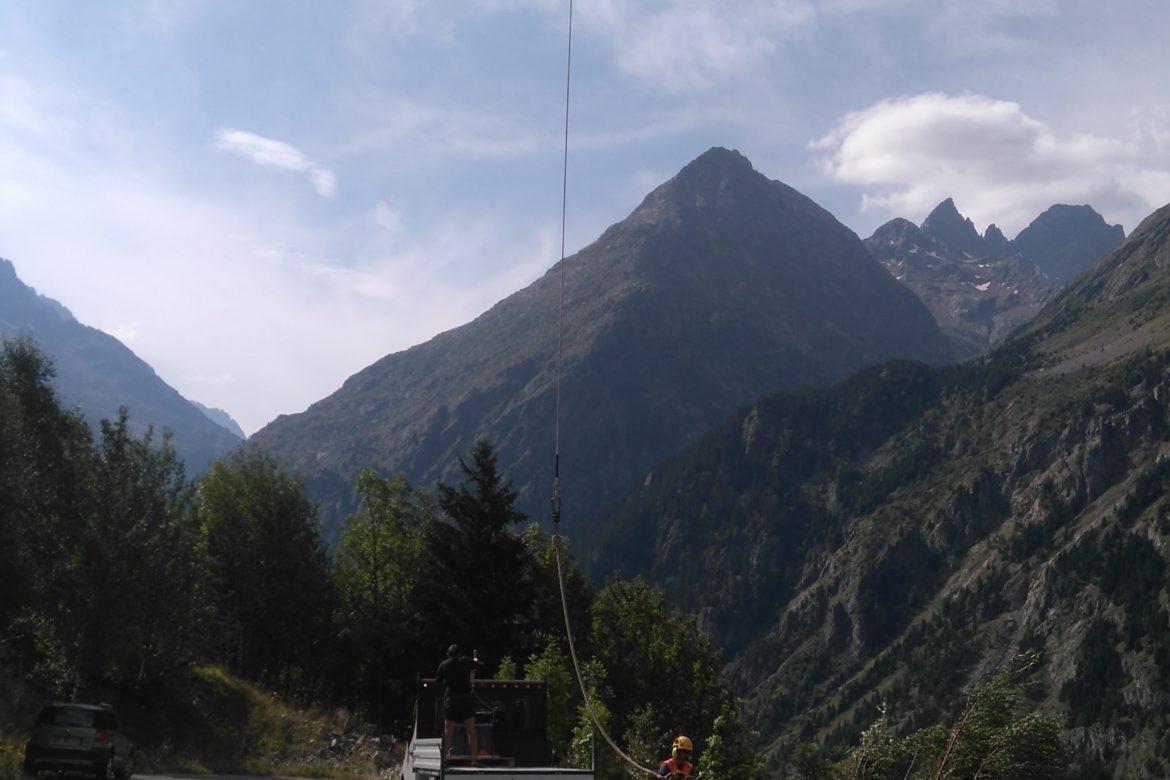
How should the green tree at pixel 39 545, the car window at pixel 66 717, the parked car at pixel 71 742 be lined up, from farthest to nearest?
the green tree at pixel 39 545
the car window at pixel 66 717
the parked car at pixel 71 742

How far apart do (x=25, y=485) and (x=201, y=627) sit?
8.18 meters

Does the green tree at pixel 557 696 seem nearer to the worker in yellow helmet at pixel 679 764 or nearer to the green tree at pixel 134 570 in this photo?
the green tree at pixel 134 570

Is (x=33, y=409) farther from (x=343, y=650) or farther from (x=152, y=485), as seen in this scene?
A: (x=343, y=650)

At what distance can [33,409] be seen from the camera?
1839 inches

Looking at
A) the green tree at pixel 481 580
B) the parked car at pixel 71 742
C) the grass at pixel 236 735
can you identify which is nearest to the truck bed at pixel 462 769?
the parked car at pixel 71 742

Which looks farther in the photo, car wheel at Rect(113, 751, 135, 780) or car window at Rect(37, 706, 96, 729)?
car wheel at Rect(113, 751, 135, 780)

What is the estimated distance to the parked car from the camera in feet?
72.6

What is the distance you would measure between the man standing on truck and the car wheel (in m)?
11.4

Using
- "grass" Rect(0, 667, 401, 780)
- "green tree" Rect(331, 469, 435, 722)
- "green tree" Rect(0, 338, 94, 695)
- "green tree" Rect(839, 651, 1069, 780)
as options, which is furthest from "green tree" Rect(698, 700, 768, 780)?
"green tree" Rect(0, 338, 94, 695)

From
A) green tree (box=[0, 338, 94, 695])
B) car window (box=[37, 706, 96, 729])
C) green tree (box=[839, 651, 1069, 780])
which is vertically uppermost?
green tree (box=[0, 338, 94, 695])

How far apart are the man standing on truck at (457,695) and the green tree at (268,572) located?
132 feet

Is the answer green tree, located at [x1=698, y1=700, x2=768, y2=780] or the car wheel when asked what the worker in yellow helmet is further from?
the car wheel

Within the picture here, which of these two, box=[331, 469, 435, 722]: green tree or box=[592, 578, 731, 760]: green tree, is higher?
box=[331, 469, 435, 722]: green tree

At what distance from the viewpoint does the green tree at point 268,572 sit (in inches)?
2207
